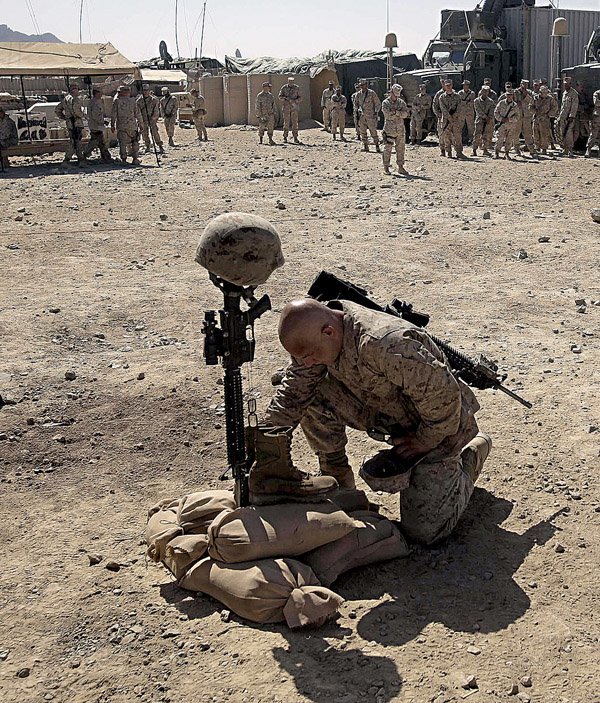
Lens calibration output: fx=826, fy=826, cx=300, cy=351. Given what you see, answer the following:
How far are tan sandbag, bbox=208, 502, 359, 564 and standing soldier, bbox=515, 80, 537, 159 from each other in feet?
52.3

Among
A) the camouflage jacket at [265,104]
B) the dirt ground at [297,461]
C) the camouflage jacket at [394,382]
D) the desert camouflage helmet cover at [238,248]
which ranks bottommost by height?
the dirt ground at [297,461]

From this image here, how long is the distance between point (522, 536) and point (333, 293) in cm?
135

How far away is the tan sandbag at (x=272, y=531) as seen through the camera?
307 centimetres

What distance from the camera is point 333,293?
376cm

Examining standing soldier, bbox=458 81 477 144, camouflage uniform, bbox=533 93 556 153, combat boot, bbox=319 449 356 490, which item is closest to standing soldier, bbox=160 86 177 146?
standing soldier, bbox=458 81 477 144

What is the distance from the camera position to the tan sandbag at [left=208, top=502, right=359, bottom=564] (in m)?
3.07

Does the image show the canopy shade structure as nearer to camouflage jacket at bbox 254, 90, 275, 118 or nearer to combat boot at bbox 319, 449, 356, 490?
camouflage jacket at bbox 254, 90, 275, 118

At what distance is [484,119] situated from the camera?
17938mm

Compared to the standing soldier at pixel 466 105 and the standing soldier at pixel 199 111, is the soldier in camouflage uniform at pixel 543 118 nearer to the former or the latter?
the standing soldier at pixel 466 105

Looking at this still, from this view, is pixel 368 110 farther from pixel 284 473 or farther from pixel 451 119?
pixel 284 473

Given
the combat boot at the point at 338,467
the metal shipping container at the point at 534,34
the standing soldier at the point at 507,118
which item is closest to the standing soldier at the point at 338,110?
the standing soldier at the point at 507,118

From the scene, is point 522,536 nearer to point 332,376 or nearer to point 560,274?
point 332,376

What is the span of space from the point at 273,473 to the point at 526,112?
655 inches

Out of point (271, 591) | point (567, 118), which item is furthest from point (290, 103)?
point (271, 591)
